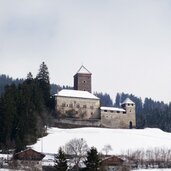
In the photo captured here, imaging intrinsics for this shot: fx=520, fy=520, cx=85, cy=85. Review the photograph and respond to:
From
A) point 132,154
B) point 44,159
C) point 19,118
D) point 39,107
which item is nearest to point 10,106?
point 19,118

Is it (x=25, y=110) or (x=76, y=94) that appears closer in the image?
(x=25, y=110)

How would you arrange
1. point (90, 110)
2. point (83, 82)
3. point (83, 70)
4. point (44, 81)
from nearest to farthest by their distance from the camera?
point (44, 81)
point (90, 110)
point (83, 82)
point (83, 70)

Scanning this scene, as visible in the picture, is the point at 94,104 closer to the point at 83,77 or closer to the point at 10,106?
the point at 83,77

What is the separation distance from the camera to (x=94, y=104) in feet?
287

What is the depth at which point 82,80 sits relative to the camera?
9544 cm

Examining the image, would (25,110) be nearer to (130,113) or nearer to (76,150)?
(76,150)

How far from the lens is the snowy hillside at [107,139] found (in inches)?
2643

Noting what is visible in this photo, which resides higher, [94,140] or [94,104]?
[94,104]

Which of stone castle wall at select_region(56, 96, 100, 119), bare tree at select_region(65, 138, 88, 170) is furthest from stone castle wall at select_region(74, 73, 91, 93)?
bare tree at select_region(65, 138, 88, 170)

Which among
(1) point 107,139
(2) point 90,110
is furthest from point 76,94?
(1) point 107,139

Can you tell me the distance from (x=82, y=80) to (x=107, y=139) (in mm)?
24377

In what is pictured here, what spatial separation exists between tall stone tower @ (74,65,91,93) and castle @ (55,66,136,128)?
4.14 meters

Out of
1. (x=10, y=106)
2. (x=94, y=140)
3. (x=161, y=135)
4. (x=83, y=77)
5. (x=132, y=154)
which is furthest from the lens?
(x=83, y=77)

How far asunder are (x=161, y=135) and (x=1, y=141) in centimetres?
3011
